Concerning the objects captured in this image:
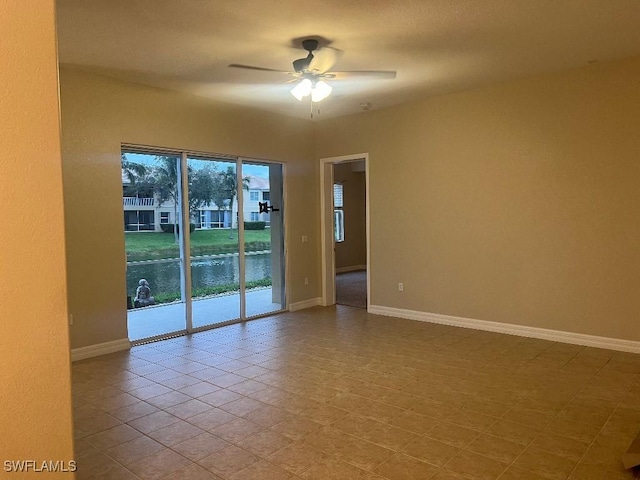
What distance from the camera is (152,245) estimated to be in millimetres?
5352

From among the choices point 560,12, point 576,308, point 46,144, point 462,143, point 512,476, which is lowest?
point 512,476

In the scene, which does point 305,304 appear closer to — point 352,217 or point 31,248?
point 352,217

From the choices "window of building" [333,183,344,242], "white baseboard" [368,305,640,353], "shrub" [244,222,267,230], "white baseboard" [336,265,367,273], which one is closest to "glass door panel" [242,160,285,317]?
"shrub" [244,222,267,230]

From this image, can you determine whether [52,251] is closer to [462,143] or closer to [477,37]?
[477,37]

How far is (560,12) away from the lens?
10.9ft

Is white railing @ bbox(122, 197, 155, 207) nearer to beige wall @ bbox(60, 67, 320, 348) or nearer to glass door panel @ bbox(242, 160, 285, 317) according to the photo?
beige wall @ bbox(60, 67, 320, 348)

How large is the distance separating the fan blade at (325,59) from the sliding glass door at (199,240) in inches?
81.9

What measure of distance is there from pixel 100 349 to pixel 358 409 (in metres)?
3.02

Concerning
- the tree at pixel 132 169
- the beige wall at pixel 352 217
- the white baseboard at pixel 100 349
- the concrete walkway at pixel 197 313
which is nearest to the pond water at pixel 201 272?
the concrete walkway at pixel 197 313

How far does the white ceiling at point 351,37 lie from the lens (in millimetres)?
3238

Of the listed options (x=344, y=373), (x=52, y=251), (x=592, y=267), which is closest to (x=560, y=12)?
(x=592, y=267)

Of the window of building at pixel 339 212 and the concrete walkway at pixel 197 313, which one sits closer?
the concrete walkway at pixel 197 313

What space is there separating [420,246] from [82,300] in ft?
13.5

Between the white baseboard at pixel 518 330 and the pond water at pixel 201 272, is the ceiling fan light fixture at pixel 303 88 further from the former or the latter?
the white baseboard at pixel 518 330
